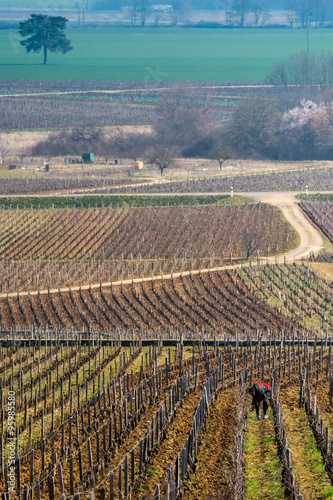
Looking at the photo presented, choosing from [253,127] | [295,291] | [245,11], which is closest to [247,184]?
[253,127]

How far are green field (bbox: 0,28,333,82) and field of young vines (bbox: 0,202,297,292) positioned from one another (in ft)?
234

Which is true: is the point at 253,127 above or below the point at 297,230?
above

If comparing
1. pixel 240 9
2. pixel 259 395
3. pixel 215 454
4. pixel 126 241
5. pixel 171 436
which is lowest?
pixel 126 241

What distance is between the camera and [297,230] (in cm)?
4641

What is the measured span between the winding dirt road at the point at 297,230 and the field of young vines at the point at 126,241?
64cm

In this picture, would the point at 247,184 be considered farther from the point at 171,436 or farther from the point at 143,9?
the point at 143,9

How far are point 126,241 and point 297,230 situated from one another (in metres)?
9.36

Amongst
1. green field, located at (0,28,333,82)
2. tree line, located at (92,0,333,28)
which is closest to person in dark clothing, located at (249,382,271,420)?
green field, located at (0,28,333,82)

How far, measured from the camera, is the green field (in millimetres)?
122625

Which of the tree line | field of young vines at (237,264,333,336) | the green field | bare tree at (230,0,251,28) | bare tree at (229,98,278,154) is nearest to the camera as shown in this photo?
field of young vines at (237,264,333,336)

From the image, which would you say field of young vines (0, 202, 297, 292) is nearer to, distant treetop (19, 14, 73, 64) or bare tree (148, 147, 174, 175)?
bare tree (148, 147, 174, 175)

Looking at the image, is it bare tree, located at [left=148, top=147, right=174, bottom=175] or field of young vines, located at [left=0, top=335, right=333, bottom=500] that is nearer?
field of young vines, located at [left=0, top=335, right=333, bottom=500]

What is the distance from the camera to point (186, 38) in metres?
152

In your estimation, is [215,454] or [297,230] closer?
[215,454]
